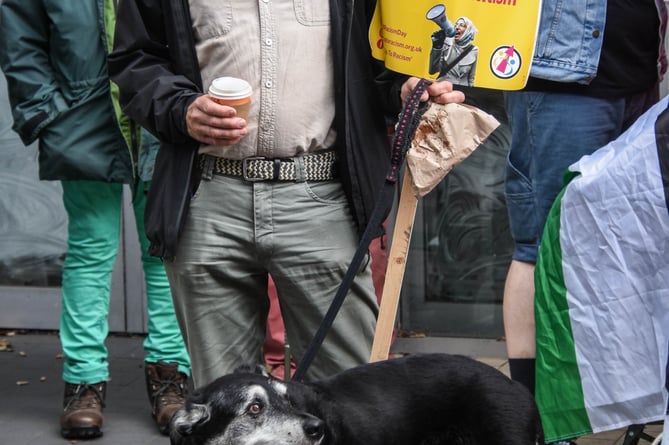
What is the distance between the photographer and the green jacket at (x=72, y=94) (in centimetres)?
536

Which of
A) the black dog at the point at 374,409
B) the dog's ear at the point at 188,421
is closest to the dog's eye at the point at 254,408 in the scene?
the black dog at the point at 374,409

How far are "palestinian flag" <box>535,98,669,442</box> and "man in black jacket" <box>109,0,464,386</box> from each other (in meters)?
0.81

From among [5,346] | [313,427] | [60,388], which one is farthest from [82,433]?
[313,427]

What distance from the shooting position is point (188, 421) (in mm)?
3102

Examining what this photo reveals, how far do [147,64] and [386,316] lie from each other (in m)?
1.05

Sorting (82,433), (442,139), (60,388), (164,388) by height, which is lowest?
(60,388)

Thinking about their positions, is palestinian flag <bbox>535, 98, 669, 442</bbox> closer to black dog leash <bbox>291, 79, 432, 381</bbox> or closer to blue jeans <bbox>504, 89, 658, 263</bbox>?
blue jeans <bbox>504, 89, 658, 263</bbox>

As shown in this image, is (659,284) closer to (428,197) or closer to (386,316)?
(386,316)

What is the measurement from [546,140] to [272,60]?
1427 millimetres

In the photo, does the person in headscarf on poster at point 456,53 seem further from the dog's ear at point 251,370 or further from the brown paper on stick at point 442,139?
the dog's ear at point 251,370

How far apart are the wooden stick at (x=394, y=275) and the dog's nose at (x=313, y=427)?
0.49 meters

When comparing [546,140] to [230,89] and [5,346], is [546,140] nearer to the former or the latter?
[230,89]

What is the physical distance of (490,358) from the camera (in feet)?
22.8

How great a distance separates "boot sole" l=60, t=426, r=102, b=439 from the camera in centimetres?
548
